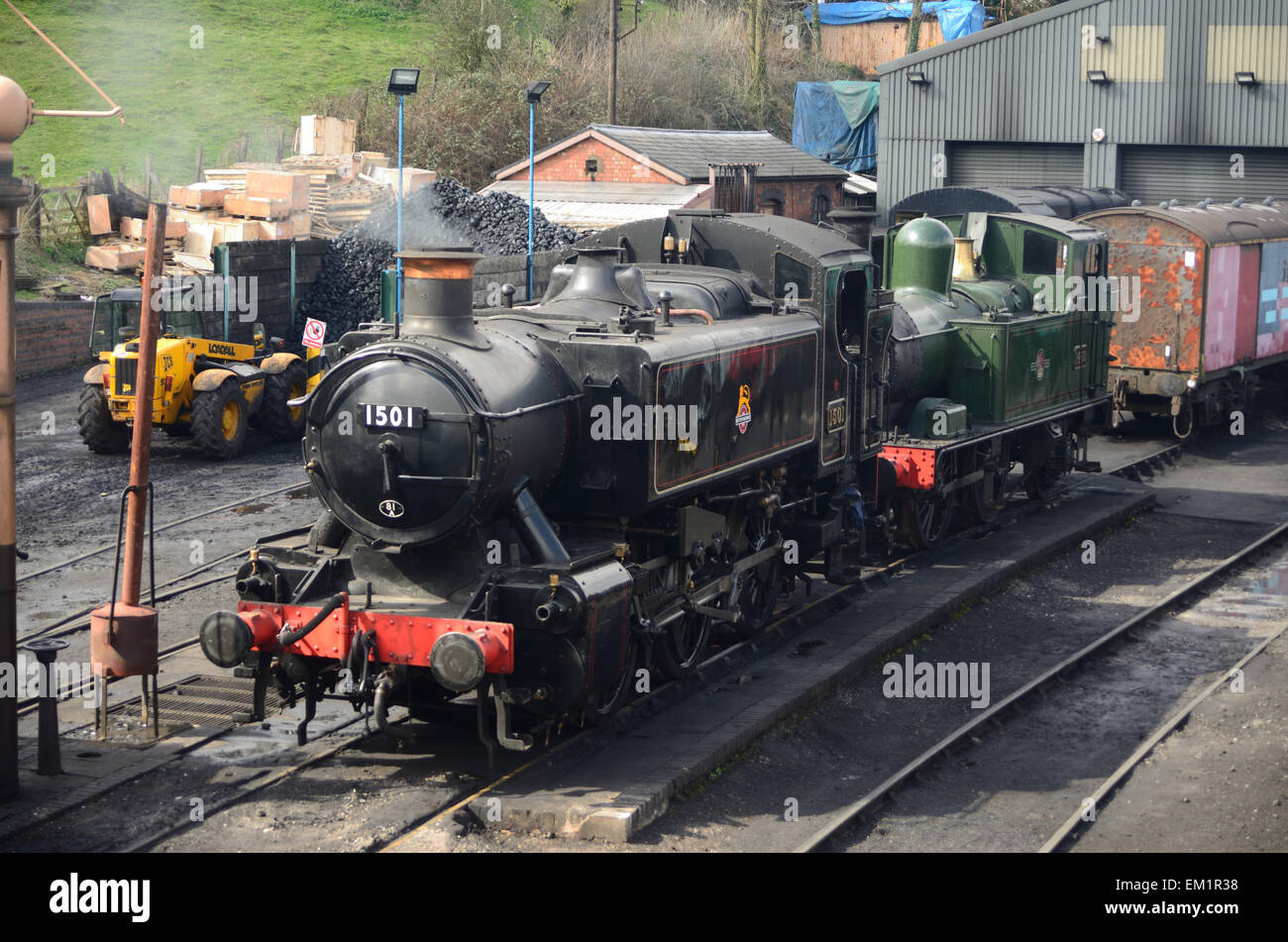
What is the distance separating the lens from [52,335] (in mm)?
23594

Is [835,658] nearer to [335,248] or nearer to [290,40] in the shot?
[335,248]

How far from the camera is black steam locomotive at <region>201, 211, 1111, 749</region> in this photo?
A: 8.39 meters

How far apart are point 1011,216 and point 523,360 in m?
9.91

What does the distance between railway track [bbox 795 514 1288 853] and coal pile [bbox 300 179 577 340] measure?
539 inches

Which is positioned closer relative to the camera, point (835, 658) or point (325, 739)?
point (325, 739)

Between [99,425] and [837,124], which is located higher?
[837,124]

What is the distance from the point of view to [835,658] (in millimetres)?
11258

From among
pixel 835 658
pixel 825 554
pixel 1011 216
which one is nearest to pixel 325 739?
pixel 835 658

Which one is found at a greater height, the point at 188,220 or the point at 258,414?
the point at 188,220

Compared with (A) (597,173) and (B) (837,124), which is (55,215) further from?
(B) (837,124)

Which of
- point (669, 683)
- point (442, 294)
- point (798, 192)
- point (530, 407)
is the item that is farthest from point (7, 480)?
point (798, 192)

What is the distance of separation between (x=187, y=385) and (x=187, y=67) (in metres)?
25.1

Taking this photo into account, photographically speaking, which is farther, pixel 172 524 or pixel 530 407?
pixel 172 524
